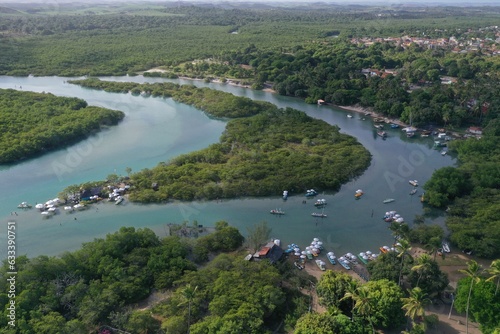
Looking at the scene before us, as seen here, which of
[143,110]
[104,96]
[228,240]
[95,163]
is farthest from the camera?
[104,96]

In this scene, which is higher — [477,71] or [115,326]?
[477,71]

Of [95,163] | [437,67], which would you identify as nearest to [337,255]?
[95,163]

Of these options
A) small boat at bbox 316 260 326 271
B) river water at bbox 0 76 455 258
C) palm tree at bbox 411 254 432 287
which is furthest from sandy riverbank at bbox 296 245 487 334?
river water at bbox 0 76 455 258

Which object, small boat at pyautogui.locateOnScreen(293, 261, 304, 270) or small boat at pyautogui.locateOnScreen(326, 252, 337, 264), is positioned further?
small boat at pyautogui.locateOnScreen(326, 252, 337, 264)

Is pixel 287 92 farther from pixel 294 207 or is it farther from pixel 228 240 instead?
pixel 228 240

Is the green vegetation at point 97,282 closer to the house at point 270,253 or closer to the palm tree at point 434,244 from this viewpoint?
the house at point 270,253

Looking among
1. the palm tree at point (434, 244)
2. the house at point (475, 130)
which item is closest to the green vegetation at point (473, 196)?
the palm tree at point (434, 244)

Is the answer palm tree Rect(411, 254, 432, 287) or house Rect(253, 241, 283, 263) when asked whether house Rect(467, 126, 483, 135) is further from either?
house Rect(253, 241, 283, 263)
